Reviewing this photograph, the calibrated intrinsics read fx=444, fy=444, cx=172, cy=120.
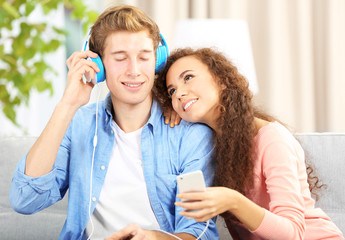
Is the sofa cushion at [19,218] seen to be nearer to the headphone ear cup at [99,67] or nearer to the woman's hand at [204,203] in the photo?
the headphone ear cup at [99,67]

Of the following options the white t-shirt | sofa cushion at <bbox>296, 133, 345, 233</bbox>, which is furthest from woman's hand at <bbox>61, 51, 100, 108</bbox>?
sofa cushion at <bbox>296, 133, 345, 233</bbox>

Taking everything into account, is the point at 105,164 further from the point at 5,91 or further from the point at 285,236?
the point at 5,91

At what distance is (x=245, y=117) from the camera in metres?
1.41

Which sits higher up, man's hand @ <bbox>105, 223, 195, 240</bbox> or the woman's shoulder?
the woman's shoulder

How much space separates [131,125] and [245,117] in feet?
1.30

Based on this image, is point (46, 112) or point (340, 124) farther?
point (46, 112)

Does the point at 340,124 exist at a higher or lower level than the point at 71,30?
lower

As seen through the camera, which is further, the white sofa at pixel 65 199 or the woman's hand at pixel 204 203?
the white sofa at pixel 65 199

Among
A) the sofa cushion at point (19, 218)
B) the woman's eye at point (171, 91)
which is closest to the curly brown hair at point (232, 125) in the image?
the woman's eye at point (171, 91)

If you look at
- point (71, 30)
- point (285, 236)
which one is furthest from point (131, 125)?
point (71, 30)

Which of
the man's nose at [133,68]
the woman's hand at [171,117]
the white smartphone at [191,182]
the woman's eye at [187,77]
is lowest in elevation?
the white smartphone at [191,182]

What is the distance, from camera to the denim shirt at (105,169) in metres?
1.40

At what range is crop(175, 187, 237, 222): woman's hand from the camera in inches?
41.4

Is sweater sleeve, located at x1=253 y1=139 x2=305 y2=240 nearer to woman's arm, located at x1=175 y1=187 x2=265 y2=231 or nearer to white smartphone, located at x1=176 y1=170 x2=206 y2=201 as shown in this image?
woman's arm, located at x1=175 y1=187 x2=265 y2=231
